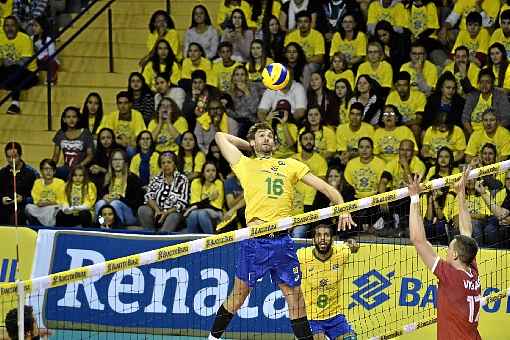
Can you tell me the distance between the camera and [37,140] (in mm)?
19797

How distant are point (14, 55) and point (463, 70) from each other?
705 centimetres

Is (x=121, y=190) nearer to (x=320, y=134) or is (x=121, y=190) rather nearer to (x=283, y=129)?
(x=283, y=129)

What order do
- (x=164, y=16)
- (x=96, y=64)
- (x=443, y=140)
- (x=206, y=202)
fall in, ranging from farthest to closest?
(x=96, y=64) → (x=164, y=16) → (x=206, y=202) → (x=443, y=140)

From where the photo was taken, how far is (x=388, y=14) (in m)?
18.3

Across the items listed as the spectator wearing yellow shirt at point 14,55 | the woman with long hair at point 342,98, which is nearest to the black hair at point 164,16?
the spectator wearing yellow shirt at point 14,55

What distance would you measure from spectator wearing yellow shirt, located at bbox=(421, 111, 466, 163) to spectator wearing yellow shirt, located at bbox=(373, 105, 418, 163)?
0.21 m

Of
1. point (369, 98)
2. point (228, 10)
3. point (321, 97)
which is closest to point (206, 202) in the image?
point (321, 97)

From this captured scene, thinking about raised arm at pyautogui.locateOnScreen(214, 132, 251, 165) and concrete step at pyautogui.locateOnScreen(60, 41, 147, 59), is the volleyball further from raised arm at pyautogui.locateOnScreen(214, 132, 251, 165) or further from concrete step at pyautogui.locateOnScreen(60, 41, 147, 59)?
concrete step at pyautogui.locateOnScreen(60, 41, 147, 59)

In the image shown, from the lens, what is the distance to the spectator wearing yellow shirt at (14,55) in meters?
20.0

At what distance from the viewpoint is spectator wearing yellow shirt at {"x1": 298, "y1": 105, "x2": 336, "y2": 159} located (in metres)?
17.1

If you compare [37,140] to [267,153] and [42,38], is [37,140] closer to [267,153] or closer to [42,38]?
[42,38]

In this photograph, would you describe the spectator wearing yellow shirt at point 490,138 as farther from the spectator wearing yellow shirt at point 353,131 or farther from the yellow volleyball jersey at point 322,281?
the yellow volleyball jersey at point 322,281

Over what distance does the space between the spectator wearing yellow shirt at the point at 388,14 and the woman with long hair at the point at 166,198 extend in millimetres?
3499

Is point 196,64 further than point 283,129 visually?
Yes
